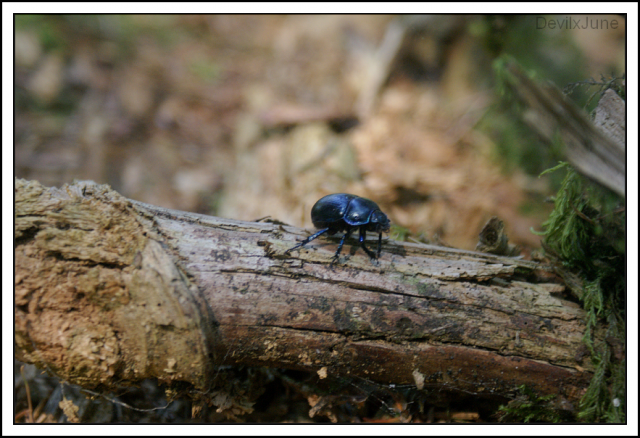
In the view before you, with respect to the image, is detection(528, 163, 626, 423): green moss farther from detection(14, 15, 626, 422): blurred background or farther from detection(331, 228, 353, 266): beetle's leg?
detection(331, 228, 353, 266): beetle's leg

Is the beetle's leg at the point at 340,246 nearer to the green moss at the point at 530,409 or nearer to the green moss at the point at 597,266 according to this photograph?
the green moss at the point at 530,409

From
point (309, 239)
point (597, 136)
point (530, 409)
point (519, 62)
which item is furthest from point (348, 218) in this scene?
point (519, 62)

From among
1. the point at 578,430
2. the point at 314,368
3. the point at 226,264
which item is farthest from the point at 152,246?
the point at 578,430

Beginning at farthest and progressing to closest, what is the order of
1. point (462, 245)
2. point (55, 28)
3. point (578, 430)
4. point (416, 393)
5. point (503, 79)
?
point (55, 28) → point (462, 245) → point (503, 79) → point (416, 393) → point (578, 430)

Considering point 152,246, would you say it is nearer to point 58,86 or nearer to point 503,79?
point 503,79

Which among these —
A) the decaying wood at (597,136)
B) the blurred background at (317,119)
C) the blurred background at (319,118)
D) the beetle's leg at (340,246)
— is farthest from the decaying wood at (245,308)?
the blurred background at (317,119)

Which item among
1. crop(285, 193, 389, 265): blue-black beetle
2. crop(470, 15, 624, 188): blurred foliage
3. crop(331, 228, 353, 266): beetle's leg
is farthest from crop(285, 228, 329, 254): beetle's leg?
crop(470, 15, 624, 188): blurred foliage

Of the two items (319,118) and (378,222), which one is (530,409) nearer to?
(378,222)
